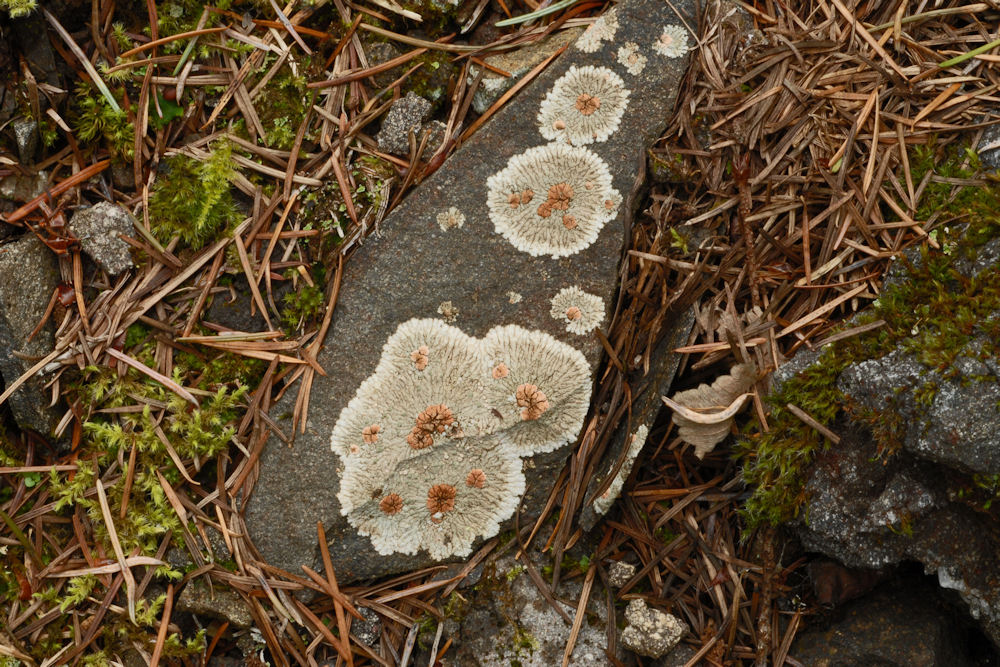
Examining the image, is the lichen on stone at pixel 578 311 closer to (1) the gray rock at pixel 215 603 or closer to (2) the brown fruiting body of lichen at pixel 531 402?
(2) the brown fruiting body of lichen at pixel 531 402

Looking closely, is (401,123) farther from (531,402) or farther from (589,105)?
(531,402)

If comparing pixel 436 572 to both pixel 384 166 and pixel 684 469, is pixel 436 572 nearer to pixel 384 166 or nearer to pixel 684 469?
pixel 684 469

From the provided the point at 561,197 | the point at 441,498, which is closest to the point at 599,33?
the point at 561,197

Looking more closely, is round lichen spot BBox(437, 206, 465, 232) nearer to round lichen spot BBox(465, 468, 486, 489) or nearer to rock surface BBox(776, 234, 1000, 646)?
round lichen spot BBox(465, 468, 486, 489)

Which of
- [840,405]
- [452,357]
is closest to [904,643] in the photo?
[840,405]

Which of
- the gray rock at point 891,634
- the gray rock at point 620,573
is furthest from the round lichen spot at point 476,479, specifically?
the gray rock at point 891,634

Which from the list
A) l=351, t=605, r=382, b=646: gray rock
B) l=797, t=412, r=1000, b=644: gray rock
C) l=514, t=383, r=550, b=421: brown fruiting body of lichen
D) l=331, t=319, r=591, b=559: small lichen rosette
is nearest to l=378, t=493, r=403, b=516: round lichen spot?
l=331, t=319, r=591, b=559: small lichen rosette
